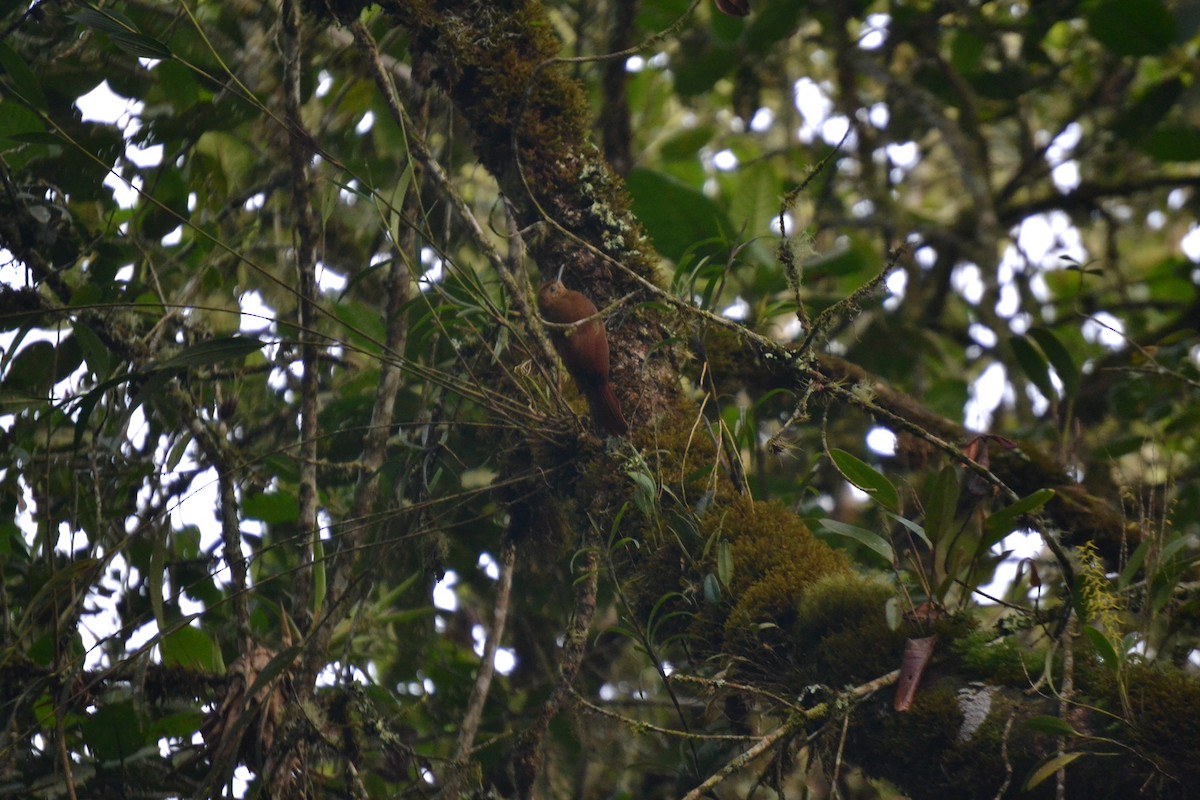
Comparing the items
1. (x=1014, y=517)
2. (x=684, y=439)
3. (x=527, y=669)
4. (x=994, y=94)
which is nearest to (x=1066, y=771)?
(x=1014, y=517)

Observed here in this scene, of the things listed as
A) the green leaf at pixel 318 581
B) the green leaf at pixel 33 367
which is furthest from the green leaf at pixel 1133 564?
the green leaf at pixel 33 367

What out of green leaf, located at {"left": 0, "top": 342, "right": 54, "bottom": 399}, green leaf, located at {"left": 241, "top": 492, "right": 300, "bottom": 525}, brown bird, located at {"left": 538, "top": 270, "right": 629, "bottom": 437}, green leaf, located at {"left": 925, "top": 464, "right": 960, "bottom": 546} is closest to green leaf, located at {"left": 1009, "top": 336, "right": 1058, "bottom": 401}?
green leaf, located at {"left": 925, "top": 464, "right": 960, "bottom": 546}

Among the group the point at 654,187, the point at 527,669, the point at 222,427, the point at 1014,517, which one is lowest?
the point at 1014,517

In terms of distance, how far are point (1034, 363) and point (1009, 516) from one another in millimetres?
874

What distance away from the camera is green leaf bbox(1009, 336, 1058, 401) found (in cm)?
206

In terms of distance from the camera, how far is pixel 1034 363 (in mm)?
2094

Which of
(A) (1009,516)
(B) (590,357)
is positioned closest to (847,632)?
(A) (1009,516)

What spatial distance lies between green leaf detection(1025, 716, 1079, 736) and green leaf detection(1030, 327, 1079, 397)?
1033mm

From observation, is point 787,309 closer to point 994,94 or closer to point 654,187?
point 654,187

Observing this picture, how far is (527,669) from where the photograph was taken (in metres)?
2.61

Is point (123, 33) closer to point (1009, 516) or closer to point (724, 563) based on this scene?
point (724, 563)

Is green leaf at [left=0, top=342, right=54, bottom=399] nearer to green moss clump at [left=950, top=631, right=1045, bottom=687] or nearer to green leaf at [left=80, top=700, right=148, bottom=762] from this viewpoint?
green leaf at [left=80, top=700, right=148, bottom=762]

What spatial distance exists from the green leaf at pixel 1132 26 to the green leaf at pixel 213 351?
2.42 m

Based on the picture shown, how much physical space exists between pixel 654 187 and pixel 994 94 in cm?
153
